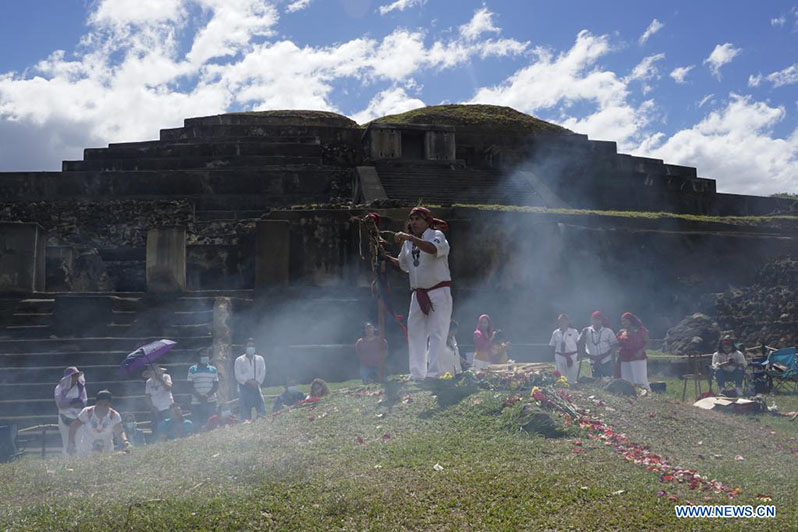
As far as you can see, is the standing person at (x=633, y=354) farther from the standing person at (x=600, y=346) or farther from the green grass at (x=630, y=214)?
the green grass at (x=630, y=214)

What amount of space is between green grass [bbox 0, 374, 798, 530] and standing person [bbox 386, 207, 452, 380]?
24.4 inches

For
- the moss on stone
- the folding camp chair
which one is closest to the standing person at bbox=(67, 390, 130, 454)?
the folding camp chair

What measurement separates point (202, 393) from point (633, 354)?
6202mm

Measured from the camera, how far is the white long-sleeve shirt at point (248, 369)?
906 cm

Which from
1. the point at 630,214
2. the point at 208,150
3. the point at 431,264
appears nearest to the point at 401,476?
Result: the point at 431,264

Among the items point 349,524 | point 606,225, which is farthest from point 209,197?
point 349,524

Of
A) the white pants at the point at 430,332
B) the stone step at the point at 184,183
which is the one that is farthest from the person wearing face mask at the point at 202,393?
the stone step at the point at 184,183

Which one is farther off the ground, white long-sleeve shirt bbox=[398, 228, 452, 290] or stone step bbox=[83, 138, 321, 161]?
stone step bbox=[83, 138, 321, 161]

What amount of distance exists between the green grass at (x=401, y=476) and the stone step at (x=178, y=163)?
48.6 feet

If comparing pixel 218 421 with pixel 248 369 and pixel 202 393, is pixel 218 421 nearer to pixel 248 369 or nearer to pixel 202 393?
pixel 202 393

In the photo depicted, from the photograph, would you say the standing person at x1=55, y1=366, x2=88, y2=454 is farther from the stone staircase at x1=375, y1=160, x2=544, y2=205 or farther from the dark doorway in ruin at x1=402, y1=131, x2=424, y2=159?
the dark doorway in ruin at x1=402, y1=131, x2=424, y2=159

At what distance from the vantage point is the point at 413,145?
22.8 m

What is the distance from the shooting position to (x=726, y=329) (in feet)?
46.4

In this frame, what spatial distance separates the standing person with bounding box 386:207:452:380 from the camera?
23.3ft
